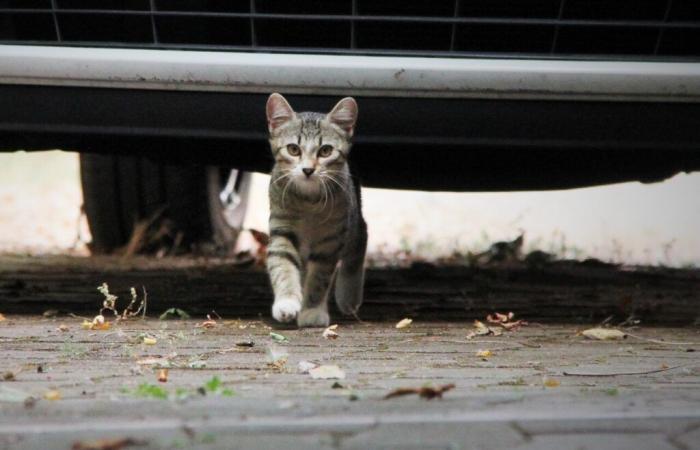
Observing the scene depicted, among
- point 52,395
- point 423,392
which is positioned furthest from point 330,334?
point 52,395

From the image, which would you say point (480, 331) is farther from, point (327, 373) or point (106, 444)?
point (106, 444)

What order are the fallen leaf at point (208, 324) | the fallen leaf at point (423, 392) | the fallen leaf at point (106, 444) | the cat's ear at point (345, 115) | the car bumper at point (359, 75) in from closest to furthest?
the fallen leaf at point (106, 444)
the fallen leaf at point (423, 392)
the car bumper at point (359, 75)
the cat's ear at point (345, 115)
the fallen leaf at point (208, 324)

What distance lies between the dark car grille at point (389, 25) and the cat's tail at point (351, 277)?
111cm

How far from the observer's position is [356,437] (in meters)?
2.22

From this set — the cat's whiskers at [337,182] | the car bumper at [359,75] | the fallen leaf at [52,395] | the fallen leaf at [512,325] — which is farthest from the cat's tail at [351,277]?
the fallen leaf at [52,395]

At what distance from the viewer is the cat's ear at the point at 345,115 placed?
12.5ft

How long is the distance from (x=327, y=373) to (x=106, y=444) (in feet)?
3.22

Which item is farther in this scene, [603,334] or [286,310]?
[286,310]

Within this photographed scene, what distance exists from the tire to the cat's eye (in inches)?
66.3

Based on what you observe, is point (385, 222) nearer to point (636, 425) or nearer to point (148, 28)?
point (148, 28)

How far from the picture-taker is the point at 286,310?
159 inches

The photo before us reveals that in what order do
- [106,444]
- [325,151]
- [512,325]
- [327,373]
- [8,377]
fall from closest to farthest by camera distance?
[106,444]
[8,377]
[327,373]
[512,325]
[325,151]

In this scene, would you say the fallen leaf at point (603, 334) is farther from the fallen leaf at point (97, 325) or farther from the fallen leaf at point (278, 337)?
the fallen leaf at point (97, 325)

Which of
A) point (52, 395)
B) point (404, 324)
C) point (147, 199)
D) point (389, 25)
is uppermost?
point (389, 25)
